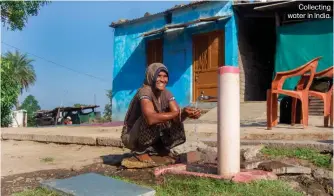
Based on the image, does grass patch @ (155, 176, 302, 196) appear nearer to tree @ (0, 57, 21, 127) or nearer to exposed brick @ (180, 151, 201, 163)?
exposed brick @ (180, 151, 201, 163)

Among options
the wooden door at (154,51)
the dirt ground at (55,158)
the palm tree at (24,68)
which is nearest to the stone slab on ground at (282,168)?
the dirt ground at (55,158)

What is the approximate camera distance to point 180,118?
121 inches

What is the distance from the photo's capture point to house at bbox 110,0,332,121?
36.0 feet

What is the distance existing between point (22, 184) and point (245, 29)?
397 inches

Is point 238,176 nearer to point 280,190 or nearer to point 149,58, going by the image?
point 280,190

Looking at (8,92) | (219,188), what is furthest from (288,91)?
(8,92)

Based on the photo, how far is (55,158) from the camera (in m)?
4.57

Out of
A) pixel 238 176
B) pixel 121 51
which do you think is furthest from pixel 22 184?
pixel 121 51

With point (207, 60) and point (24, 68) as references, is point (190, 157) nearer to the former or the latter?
point (207, 60)

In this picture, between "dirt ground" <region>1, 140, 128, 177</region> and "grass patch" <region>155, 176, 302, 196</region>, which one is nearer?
"grass patch" <region>155, 176, 302, 196</region>

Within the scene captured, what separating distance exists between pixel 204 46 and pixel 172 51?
1582mm

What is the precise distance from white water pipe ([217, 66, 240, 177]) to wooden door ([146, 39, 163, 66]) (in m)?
10.8

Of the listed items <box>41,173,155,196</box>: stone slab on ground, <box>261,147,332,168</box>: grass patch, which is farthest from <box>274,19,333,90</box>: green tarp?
<box>41,173,155,196</box>: stone slab on ground

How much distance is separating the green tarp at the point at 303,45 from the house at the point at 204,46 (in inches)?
22.2
